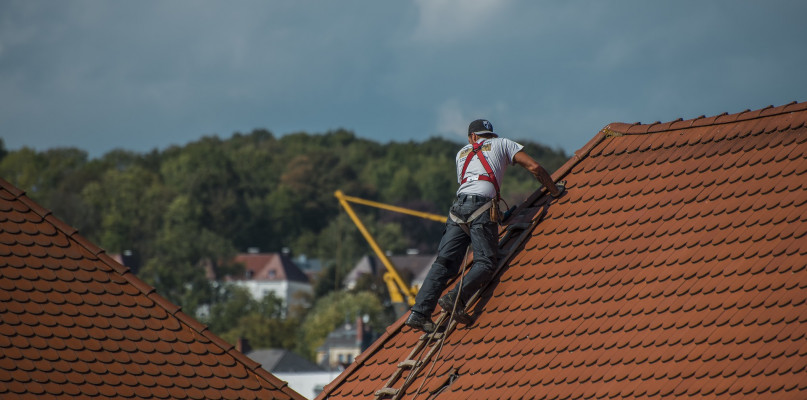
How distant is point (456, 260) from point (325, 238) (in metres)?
145

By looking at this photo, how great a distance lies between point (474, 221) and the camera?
451 inches

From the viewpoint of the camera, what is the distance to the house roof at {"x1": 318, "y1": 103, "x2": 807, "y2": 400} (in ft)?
30.5

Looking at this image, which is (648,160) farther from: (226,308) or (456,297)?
(226,308)

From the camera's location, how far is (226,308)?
378ft

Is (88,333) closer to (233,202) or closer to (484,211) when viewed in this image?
(484,211)

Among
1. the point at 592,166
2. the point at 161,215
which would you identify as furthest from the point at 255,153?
the point at 592,166

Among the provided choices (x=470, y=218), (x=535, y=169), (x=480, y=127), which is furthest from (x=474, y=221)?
(x=480, y=127)

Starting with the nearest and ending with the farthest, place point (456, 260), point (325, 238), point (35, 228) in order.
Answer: point (35, 228), point (456, 260), point (325, 238)

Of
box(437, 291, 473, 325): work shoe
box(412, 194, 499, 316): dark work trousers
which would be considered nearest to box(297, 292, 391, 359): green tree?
box(412, 194, 499, 316): dark work trousers

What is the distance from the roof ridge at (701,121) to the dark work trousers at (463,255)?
171cm

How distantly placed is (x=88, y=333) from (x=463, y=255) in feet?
12.0

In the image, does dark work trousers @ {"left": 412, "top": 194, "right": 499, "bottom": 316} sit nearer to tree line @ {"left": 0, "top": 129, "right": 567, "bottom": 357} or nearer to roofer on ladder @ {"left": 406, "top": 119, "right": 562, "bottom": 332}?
roofer on ladder @ {"left": 406, "top": 119, "right": 562, "bottom": 332}

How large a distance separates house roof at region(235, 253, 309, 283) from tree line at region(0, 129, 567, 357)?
4.29 m

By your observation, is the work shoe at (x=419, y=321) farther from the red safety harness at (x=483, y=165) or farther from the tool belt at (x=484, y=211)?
the red safety harness at (x=483, y=165)
